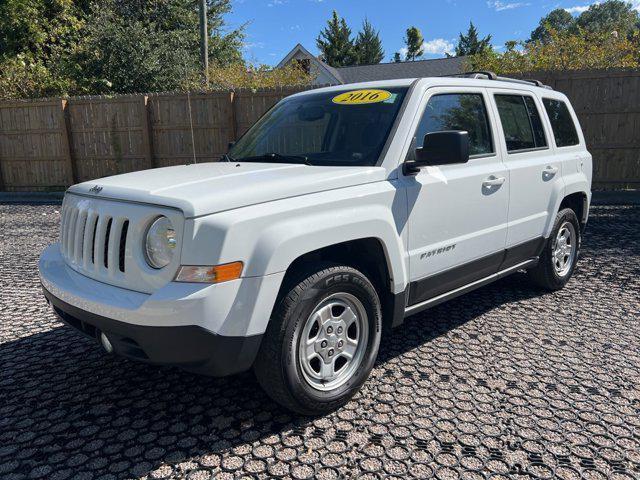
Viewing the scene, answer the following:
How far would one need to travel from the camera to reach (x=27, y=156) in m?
13.5

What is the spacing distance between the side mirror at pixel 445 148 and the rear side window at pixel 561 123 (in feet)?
7.46

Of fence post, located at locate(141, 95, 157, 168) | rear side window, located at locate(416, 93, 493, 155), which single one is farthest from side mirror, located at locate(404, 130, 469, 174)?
fence post, located at locate(141, 95, 157, 168)

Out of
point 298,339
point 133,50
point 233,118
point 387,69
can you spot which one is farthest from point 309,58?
point 298,339

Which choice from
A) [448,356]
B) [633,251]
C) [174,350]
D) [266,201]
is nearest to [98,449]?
[174,350]

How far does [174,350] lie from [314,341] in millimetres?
805

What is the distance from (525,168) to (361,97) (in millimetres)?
1575

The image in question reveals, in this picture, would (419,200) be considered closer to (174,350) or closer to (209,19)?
(174,350)

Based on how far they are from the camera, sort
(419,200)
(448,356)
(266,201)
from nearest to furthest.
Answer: (266,201)
(419,200)
(448,356)

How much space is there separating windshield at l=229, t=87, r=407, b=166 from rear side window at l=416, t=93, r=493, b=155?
24 centimetres

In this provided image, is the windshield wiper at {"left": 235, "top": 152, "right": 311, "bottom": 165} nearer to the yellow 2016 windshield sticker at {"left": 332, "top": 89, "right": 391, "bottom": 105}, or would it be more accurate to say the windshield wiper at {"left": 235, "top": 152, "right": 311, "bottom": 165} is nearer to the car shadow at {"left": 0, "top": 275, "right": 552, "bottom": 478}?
the yellow 2016 windshield sticker at {"left": 332, "top": 89, "right": 391, "bottom": 105}

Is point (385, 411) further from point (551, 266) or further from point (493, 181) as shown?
point (551, 266)

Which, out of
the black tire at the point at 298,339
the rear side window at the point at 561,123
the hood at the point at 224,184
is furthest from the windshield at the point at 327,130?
the rear side window at the point at 561,123

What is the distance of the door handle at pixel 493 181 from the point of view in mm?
3818

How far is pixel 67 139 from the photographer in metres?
13.2
